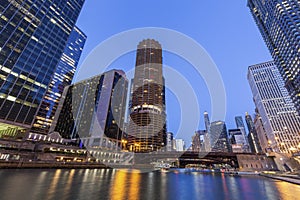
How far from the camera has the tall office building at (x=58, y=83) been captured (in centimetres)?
11362

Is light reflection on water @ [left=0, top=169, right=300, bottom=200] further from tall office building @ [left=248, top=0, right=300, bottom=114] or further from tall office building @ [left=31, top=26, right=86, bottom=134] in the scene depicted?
tall office building @ [left=31, top=26, right=86, bottom=134]

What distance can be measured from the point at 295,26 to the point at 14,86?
13175 centimetres

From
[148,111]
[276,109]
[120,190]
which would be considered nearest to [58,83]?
[148,111]

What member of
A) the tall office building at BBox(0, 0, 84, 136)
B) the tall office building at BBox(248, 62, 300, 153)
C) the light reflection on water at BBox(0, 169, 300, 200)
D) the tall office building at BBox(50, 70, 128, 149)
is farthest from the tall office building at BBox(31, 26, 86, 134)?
the tall office building at BBox(248, 62, 300, 153)

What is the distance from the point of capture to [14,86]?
58.4 metres

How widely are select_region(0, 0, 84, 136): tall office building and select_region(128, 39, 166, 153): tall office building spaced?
75137mm

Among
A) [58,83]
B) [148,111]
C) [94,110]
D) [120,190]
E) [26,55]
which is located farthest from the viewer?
[148,111]

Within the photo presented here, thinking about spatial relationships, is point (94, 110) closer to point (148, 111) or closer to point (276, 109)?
point (148, 111)

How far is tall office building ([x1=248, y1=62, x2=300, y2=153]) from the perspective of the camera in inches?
3821

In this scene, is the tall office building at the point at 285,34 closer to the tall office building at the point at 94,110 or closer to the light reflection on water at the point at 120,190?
the light reflection on water at the point at 120,190

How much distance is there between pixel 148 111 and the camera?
152 m

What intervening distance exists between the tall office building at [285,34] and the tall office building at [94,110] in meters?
118

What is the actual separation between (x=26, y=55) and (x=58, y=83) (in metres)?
74.0

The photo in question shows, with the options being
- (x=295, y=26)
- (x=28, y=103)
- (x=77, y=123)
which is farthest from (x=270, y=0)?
(x=77, y=123)
